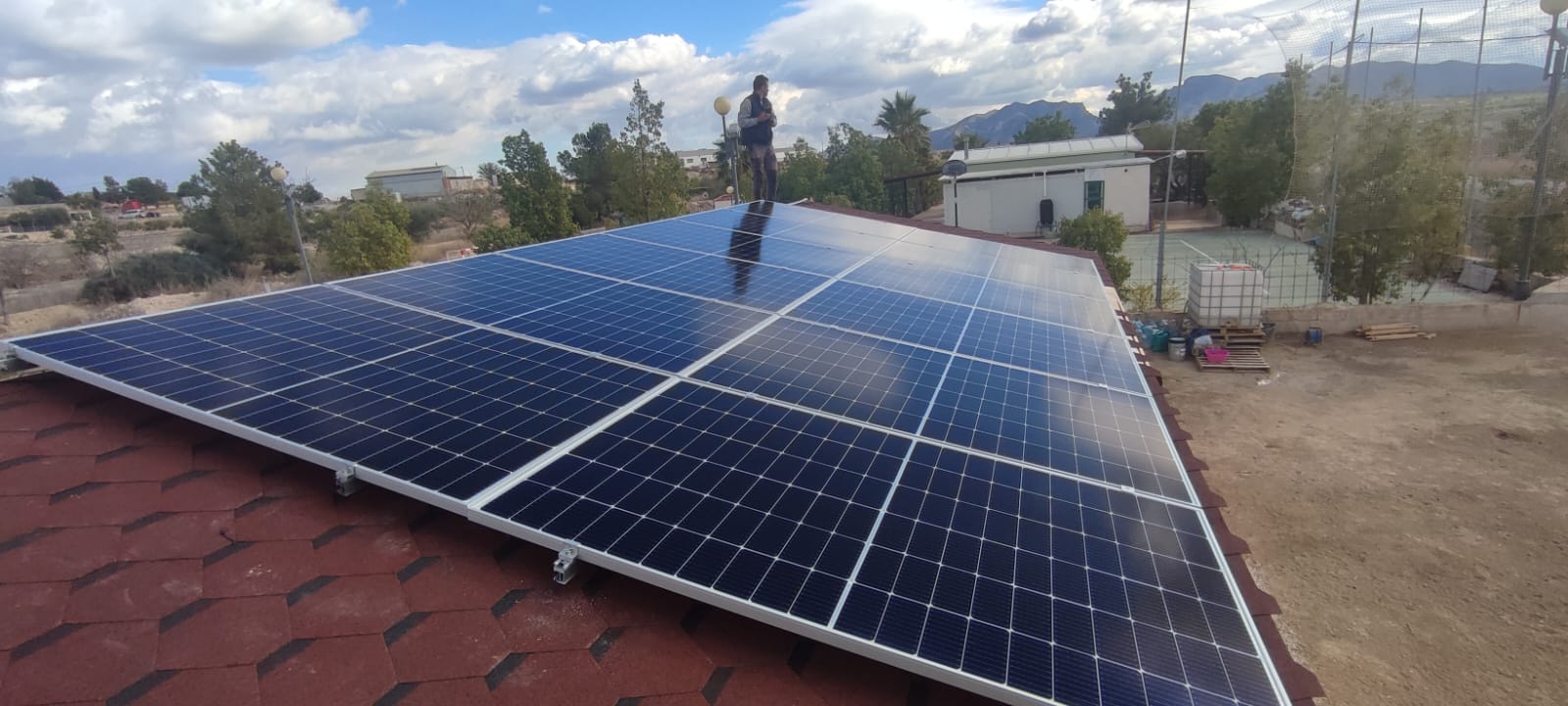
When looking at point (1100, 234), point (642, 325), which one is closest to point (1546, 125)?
point (1100, 234)

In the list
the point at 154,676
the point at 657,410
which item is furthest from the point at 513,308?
the point at 154,676

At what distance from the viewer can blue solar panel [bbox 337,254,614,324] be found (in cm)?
816

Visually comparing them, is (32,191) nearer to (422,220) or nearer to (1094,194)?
(422,220)

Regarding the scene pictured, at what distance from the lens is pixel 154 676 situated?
11.3 feet

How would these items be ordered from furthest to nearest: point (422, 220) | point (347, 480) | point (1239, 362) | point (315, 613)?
point (422, 220), point (1239, 362), point (347, 480), point (315, 613)

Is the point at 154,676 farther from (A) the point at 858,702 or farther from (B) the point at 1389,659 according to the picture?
(B) the point at 1389,659

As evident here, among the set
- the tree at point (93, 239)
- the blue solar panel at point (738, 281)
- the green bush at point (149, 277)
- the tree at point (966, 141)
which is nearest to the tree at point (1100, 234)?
the blue solar panel at point (738, 281)

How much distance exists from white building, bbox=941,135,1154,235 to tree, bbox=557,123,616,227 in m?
28.9

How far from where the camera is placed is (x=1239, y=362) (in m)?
22.5

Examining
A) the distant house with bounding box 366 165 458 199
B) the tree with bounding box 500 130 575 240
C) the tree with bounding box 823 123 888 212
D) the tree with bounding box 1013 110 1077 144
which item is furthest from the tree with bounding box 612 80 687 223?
the distant house with bounding box 366 165 458 199

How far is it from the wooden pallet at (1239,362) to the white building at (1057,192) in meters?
30.7

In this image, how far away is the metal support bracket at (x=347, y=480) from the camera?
4723 millimetres

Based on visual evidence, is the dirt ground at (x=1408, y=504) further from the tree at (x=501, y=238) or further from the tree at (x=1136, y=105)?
the tree at (x=1136, y=105)

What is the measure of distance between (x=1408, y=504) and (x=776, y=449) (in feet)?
50.6
